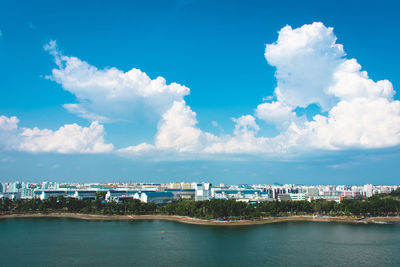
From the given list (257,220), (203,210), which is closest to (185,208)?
(203,210)

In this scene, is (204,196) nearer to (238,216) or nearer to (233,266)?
(238,216)

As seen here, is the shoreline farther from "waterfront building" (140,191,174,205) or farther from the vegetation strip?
"waterfront building" (140,191,174,205)

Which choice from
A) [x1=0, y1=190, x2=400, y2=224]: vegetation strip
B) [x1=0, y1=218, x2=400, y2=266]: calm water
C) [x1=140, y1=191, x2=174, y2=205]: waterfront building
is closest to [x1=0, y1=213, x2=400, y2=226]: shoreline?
[x1=0, y1=190, x2=400, y2=224]: vegetation strip

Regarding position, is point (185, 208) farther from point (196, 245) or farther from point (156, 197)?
point (156, 197)

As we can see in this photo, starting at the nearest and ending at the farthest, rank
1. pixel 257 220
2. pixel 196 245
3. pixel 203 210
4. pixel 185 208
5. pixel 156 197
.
→ pixel 196 245 < pixel 257 220 < pixel 203 210 < pixel 185 208 < pixel 156 197

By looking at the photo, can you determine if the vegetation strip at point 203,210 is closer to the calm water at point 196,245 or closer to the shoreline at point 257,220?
the shoreline at point 257,220

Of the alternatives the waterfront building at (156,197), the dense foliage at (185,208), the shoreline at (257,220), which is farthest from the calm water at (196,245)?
the waterfront building at (156,197)

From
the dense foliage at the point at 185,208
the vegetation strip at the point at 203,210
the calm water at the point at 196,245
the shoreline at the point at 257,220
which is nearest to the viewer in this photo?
the calm water at the point at 196,245

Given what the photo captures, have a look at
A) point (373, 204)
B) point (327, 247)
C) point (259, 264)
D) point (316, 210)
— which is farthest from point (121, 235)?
Result: point (373, 204)
